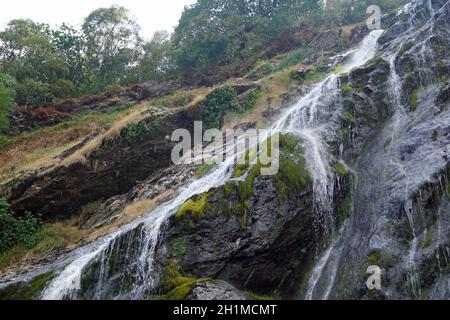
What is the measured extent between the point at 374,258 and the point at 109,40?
32.8 meters

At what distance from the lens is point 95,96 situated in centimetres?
3256

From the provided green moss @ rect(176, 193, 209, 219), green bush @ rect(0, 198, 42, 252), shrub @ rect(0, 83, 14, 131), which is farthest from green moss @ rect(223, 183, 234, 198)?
shrub @ rect(0, 83, 14, 131)

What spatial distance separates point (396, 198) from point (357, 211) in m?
1.27

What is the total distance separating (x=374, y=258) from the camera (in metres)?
12.5

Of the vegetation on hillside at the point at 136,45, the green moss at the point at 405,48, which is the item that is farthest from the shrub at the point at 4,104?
the green moss at the point at 405,48

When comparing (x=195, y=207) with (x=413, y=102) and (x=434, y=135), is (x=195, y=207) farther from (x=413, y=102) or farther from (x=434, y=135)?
(x=413, y=102)

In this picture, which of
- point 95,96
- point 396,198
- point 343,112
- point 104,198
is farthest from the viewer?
point 95,96

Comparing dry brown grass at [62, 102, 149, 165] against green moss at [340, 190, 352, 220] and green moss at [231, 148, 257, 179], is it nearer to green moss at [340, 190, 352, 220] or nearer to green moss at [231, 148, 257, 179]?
green moss at [231, 148, 257, 179]

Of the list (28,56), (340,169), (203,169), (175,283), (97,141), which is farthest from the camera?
(28,56)

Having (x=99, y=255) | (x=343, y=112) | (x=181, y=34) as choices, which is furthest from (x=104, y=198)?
(x=181, y=34)

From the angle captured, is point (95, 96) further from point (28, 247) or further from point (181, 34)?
point (28, 247)

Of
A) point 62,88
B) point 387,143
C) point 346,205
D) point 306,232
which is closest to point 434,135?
point 387,143

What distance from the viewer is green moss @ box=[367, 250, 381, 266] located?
40.6 feet
